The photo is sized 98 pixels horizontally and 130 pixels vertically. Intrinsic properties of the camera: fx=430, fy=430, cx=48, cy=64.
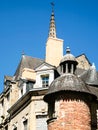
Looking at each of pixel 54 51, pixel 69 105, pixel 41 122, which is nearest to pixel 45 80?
pixel 41 122

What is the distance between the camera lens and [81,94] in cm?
2517

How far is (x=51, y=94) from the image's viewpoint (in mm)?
25609

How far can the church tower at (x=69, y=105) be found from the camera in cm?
2445

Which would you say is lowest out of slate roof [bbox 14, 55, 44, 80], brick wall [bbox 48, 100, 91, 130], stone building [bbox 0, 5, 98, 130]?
brick wall [bbox 48, 100, 91, 130]

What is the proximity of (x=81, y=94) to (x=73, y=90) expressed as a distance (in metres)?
0.57

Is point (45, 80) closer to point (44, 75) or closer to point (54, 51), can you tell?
point (44, 75)

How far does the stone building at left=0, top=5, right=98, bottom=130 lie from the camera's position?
81.6 ft

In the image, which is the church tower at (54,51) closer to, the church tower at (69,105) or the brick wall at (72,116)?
the church tower at (69,105)

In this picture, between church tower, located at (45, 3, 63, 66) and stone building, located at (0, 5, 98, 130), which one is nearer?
stone building, located at (0, 5, 98, 130)

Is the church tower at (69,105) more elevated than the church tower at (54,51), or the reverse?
the church tower at (54,51)

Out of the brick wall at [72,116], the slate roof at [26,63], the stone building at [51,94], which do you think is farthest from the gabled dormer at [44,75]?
the brick wall at [72,116]

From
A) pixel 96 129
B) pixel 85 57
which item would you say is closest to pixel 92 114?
pixel 96 129

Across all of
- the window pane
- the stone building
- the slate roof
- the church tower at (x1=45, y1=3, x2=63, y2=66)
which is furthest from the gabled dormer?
the slate roof

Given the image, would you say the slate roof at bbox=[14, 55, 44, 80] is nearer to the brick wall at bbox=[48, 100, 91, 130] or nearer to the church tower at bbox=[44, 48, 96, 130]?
the church tower at bbox=[44, 48, 96, 130]
